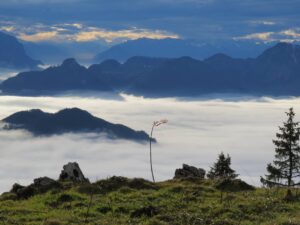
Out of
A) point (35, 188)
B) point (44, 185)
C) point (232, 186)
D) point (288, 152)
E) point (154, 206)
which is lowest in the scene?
point (154, 206)

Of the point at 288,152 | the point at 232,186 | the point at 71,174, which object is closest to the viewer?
the point at 232,186

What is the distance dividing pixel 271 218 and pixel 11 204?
787 inches

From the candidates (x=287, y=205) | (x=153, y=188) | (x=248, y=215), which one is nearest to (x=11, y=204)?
(x=153, y=188)

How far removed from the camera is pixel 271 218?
3528 centimetres

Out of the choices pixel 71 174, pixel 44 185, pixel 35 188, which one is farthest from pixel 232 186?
pixel 35 188

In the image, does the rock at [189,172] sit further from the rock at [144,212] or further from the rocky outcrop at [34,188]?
the rock at [144,212]

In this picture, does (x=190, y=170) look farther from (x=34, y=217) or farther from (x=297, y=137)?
(x=34, y=217)

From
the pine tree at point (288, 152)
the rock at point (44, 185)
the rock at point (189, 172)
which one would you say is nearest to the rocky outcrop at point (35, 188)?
the rock at point (44, 185)

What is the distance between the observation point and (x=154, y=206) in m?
38.8

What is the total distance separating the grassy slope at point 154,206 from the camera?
34094 mm

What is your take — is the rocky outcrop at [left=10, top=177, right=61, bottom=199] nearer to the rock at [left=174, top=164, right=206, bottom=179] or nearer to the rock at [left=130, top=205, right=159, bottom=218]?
the rock at [left=130, top=205, right=159, bottom=218]

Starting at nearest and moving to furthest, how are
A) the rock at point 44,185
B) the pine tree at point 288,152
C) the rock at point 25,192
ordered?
the rock at point 25,192 < the rock at point 44,185 < the pine tree at point 288,152

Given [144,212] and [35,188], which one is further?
[35,188]

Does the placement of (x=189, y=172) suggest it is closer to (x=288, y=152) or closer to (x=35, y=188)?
(x=288, y=152)
